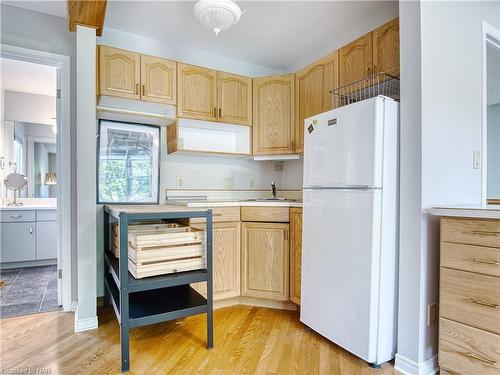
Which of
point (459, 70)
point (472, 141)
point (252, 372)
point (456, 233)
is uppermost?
point (459, 70)

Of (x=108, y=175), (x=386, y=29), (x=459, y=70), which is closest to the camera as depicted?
(x=459, y=70)

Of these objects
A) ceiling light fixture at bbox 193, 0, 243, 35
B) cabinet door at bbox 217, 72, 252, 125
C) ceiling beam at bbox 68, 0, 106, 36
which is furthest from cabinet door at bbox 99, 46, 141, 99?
ceiling light fixture at bbox 193, 0, 243, 35

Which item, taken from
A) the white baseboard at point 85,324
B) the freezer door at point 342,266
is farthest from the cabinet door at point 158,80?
the white baseboard at point 85,324

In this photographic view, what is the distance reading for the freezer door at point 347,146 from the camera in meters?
1.67

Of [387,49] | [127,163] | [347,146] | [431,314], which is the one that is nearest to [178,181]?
[127,163]

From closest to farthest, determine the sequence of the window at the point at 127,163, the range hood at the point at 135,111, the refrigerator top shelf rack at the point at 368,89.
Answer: the refrigerator top shelf rack at the point at 368,89
the range hood at the point at 135,111
the window at the point at 127,163

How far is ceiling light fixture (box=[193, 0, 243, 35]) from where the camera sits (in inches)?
69.2

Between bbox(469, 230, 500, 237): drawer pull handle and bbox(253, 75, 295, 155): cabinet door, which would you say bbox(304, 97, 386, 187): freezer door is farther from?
bbox(253, 75, 295, 155): cabinet door

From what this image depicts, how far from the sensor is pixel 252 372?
5.39 feet

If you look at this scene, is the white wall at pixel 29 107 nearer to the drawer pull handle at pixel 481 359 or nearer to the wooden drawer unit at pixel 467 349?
the wooden drawer unit at pixel 467 349

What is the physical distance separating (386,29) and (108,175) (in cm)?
248

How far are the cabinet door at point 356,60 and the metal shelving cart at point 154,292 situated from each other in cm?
152

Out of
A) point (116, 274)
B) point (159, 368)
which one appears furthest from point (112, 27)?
point (159, 368)

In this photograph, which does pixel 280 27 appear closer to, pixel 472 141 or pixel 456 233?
pixel 472 141
